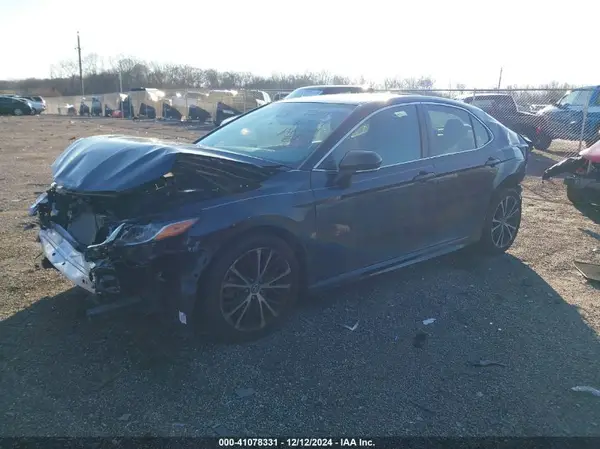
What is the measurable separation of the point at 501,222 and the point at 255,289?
10.8ft

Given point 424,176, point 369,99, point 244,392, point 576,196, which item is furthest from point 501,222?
point 244,392

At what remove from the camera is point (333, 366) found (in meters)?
3.29

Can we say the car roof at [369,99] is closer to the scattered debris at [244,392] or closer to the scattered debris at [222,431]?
the scattered debris at [244,392]

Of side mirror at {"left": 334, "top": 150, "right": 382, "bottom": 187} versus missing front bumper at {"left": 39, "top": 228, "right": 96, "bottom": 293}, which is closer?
missing front bumper at {"left": 39, "top": 228, "right": 96, "bottom": 293}

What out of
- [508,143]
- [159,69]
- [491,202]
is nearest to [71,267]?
[491,202]

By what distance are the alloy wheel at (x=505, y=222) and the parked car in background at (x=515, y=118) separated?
37.1 ft

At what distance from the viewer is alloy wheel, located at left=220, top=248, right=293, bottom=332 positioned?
339 centimetres

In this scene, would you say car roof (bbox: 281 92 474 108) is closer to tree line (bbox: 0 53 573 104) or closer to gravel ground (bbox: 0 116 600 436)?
gravel ground (bbox: 0 116 600 436)

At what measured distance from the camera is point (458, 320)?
158 inches

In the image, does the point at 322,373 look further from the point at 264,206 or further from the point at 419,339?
the point at 264,206

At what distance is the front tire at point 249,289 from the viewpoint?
329cm

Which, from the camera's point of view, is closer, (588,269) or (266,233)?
(266,233)

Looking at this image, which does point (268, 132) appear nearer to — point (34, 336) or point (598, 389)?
point (34, 336)

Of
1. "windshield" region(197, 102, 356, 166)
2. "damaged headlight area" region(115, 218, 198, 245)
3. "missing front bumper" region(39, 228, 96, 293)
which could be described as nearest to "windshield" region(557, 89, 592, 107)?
"windshield" region(197, 102, 356, 166)
